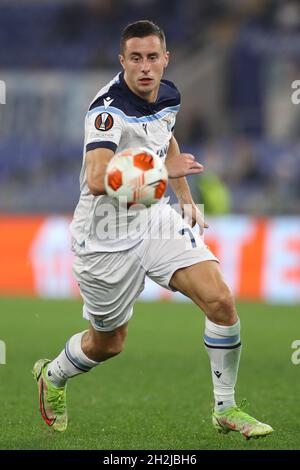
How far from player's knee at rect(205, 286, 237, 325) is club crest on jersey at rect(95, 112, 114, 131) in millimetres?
1146

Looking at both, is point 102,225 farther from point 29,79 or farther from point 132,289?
point 29,79

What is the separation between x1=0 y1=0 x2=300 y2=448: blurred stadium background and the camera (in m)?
22.1

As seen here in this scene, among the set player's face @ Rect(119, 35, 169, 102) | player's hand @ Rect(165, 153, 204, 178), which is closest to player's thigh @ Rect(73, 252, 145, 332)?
player's hand @ Rect(165, 153, 204, 178)

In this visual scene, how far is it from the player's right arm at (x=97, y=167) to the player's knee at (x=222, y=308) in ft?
3.07

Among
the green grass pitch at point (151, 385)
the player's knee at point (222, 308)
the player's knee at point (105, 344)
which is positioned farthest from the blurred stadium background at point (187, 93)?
the player's knee at point (222, 308)

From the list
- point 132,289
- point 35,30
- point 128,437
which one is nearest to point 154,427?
point 128,437

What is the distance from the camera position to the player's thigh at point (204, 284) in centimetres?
610

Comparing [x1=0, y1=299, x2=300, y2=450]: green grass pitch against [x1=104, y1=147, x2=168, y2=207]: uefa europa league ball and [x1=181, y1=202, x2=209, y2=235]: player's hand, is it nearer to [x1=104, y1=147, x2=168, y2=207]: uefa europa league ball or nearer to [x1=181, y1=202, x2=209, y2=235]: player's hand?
[x1=181, y1=202, x2=209, y2=235]: player's hand

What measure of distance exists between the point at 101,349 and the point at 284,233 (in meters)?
9.43

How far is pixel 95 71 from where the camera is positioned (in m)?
25.0

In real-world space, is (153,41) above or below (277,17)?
below

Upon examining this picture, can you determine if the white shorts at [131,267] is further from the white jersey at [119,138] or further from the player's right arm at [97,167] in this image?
the player's right arm at [97,167]

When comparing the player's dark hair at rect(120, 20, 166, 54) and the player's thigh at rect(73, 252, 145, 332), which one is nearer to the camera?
the player's dark hair at rect(120, 20, 166, 54)

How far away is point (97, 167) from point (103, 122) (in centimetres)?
34
